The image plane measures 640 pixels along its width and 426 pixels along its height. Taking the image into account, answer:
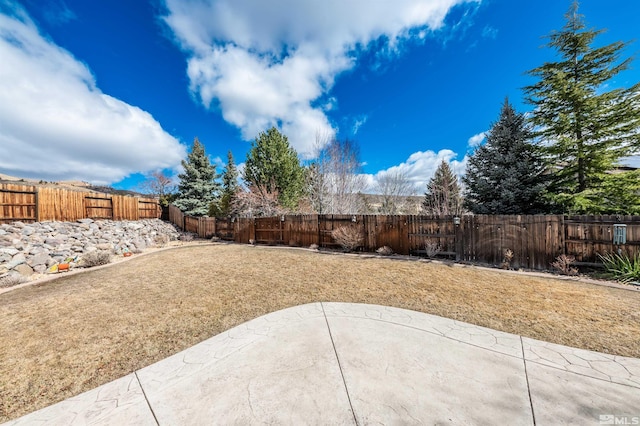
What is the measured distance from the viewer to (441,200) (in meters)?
18.8

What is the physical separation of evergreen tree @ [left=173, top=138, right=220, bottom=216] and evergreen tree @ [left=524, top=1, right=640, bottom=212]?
75.6 feet

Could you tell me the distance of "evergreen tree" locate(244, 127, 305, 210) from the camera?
64.0 feet

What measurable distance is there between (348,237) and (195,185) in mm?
17106

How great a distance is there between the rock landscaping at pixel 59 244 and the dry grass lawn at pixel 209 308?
1.93m

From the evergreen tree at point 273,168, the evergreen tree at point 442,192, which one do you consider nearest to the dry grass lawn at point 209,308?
the evergreen tree at point 273,168

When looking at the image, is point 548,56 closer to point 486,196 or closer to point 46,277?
point 486,196

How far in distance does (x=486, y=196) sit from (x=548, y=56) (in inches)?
236

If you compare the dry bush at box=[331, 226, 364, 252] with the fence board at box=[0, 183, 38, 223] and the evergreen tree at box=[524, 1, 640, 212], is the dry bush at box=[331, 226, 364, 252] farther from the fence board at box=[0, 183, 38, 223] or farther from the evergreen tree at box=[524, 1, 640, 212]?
the fence board at box=[0, 183, 38, 223]

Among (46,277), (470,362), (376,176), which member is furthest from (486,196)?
(46,277)

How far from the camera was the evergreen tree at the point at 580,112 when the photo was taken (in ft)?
25.6

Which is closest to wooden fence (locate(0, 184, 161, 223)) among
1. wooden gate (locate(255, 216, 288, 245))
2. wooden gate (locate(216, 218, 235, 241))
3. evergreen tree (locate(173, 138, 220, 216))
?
evergreen tree (locate(173, 138, 220, 216))

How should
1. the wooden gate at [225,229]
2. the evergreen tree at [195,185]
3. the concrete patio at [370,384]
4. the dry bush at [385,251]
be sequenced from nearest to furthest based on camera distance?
the concrete patio at [370,384] < the dry bush at [385,251] < the wooden gate at [225,229] < the evergreen tree at [195,185]

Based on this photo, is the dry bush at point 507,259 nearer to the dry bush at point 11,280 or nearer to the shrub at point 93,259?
the shrub at point 93,259

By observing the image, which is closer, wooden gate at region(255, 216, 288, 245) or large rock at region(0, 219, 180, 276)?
large rock at region(0, 219, 180, 276)
